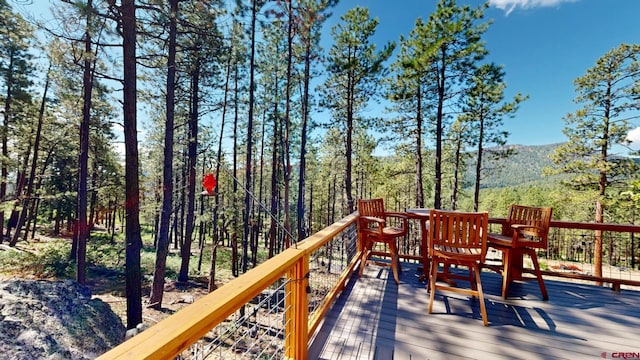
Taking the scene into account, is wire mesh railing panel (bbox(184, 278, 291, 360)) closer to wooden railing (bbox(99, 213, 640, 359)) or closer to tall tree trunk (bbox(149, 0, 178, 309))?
wooden railing (bbox(99, 213, 640, 359))

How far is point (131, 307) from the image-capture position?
4.78 metres

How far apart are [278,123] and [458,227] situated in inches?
386

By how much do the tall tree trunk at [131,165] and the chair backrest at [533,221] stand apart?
19.2ft

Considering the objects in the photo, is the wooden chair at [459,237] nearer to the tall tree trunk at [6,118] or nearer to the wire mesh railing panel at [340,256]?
the wire mesh railing panel at [340,256]

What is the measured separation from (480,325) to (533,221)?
141 centimetres

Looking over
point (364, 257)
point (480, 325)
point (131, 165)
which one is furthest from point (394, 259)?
point (131, 165)

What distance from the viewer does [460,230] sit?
7.96 ft

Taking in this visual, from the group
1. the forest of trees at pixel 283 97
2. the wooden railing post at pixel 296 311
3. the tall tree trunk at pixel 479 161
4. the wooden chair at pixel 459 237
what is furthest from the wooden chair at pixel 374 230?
the tall tree trunk at pixel 479 161

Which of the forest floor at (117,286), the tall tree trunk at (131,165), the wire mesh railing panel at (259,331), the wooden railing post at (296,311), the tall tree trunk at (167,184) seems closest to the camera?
the wire mesh railing panel at (259,331)

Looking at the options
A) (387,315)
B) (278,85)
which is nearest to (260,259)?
(278,85)

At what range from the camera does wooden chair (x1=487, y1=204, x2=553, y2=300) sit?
8.57ft

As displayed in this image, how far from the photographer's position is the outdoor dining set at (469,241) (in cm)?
237

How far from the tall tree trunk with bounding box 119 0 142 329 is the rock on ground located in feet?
2.92

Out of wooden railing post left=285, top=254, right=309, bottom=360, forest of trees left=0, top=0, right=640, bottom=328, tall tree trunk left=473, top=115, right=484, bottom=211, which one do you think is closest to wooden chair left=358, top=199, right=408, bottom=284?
wooden railing post left=285, top=254, right=309, bottom=360
